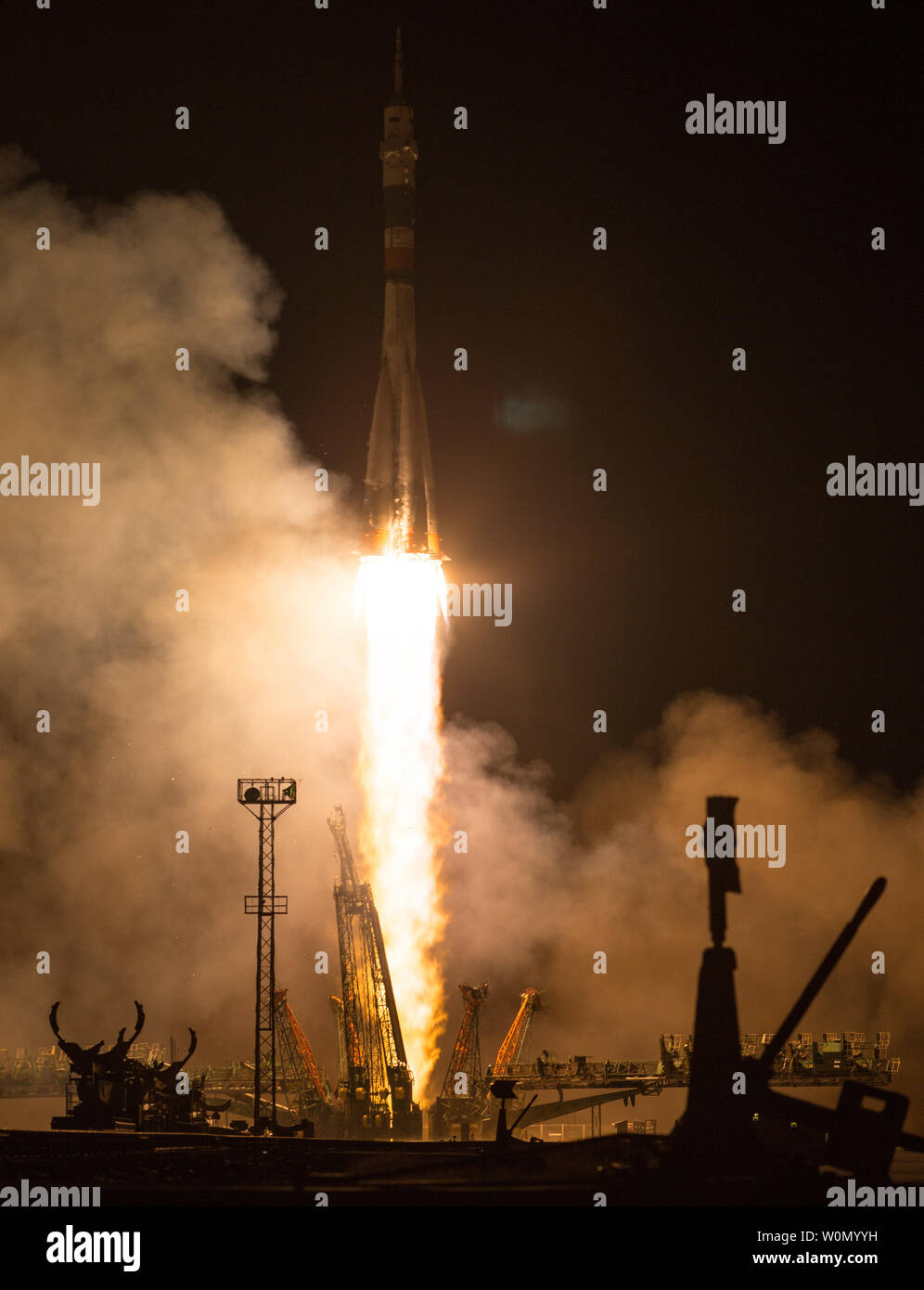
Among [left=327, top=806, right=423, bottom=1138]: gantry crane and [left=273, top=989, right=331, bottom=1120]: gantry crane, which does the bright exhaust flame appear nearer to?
[left=327, top=806, right=423, bottom=1138]: gantry crane

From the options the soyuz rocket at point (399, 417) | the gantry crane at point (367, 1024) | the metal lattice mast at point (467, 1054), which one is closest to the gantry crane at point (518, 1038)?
the metal lattice mast at point (467, 1054)

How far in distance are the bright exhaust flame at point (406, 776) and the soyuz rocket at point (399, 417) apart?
0.98 m

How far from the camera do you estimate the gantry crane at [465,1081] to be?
76.4m

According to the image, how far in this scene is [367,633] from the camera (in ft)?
230

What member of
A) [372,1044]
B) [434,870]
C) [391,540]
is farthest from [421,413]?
[372,1044]

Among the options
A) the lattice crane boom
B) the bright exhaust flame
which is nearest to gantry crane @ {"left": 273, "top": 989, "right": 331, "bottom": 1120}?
the lattice crane boom

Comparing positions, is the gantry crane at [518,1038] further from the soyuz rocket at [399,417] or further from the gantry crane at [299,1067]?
the soyuz rocket at [399,417]

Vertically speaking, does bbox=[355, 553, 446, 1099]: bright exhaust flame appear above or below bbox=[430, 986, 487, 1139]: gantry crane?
above

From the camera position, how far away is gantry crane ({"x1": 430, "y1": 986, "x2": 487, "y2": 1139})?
76438 mm

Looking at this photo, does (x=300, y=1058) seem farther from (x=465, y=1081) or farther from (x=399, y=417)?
(x=399, y=417)

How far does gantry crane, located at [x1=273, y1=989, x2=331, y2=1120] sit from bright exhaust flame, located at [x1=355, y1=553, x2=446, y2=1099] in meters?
6.07

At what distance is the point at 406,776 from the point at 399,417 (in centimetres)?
1464

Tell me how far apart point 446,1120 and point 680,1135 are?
41377 mm
